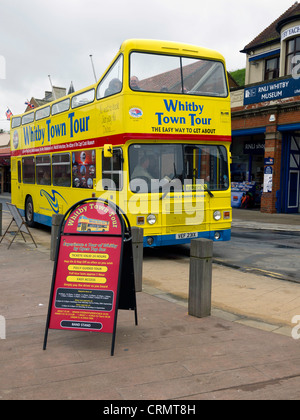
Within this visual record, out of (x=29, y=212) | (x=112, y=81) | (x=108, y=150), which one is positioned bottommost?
(x=29, y=212)

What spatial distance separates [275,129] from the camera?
68.7 ft

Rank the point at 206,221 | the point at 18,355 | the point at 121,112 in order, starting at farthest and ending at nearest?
the point at 206,221, the point at 121,112, the point at 18,355

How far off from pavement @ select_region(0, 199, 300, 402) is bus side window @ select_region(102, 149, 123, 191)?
2962mm

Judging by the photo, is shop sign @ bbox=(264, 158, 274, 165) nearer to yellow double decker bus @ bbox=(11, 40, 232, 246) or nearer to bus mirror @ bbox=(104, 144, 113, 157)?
yellow double decker bus @ bbox=(11, 40, 232, 246)

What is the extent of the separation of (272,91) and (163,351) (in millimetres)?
19046

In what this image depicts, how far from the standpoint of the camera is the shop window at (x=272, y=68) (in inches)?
1013

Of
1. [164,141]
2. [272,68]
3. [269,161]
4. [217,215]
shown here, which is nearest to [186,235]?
[217,215]

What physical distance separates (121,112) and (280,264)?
4.76 m

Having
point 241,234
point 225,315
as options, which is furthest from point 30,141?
point 225,315

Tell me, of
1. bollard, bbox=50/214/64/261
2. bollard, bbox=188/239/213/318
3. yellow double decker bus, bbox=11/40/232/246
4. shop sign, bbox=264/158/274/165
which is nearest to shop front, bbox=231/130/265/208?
shop sign, bbox=264/158/274/165

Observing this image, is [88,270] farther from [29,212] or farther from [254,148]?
[254,148]

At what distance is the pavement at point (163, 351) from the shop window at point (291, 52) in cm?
1849

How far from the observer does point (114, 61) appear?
9.30 m
